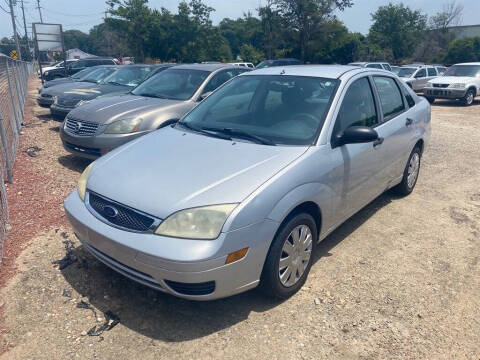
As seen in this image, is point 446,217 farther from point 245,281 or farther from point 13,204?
point 13,204

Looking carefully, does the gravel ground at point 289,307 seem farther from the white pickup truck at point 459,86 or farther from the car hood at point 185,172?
the white pickup truck at point 459,86

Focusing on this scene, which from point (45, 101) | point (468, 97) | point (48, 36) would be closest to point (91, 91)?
point (45, 101)

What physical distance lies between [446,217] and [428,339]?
247 cm

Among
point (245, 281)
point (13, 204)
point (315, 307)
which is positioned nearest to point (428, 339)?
point (315, 307)

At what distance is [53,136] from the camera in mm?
8656

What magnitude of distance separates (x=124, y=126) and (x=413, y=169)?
13.6ft

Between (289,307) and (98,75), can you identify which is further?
(98,75)

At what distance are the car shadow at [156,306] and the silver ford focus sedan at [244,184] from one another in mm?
284

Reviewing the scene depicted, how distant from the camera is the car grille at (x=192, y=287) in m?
2.60

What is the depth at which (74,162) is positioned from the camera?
6602 mm

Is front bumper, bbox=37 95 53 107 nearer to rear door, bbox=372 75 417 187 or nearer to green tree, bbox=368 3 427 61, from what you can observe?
rear door, bbox=372 75 417 187

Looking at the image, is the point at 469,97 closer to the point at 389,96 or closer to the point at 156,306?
the point at 389,96

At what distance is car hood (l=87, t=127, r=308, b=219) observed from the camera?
2.69 meters

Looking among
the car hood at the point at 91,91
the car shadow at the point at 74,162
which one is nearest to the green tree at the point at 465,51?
the car hood at the point at 91,91
